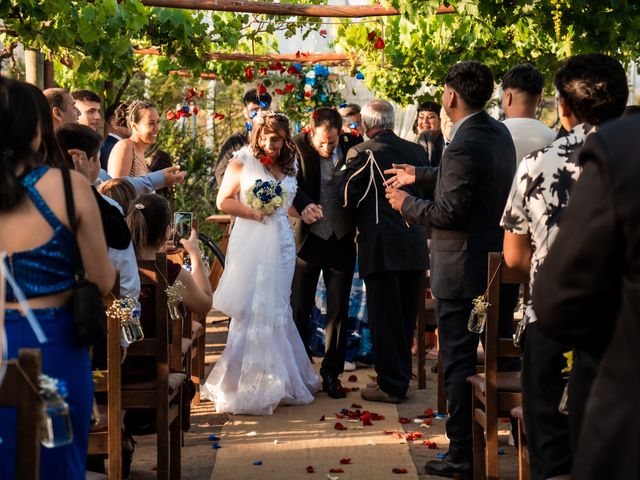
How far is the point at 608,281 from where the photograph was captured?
7.83 ft

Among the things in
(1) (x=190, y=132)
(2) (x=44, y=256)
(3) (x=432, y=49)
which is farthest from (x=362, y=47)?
(2) (x=44, y=256)

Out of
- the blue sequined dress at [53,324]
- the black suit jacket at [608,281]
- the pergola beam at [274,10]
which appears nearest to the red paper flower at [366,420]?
the pergola beam at [274,10]

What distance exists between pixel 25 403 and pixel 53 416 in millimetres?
133

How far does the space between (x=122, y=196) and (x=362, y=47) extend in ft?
28.3

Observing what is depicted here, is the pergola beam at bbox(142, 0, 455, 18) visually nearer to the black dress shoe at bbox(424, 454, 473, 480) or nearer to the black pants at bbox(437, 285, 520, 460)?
the black pants at bbox(437, 285, 520, 460)

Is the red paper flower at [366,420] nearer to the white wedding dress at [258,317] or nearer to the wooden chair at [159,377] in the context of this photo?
the white wedding dress at [258,317]

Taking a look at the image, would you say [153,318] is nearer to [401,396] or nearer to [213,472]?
[213,472]

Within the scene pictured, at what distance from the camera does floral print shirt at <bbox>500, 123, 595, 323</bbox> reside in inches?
154

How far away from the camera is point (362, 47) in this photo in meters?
13.9

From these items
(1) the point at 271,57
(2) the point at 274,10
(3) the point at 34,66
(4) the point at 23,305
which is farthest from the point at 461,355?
(1) the point at 271,57

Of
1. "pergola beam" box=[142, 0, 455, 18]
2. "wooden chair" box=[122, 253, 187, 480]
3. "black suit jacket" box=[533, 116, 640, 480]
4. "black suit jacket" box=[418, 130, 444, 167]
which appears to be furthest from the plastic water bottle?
"black suit jacket" box=[418, 130, 444, 167]

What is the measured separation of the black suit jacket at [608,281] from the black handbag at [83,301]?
5.03 feet

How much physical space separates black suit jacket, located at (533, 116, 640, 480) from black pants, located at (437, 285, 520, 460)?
3172 millimetres

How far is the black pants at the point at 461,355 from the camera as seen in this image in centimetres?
566
